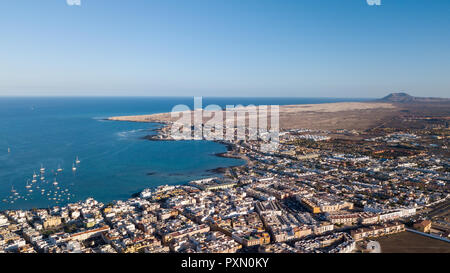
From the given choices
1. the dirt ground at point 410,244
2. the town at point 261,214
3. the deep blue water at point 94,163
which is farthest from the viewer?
the deep blue water at point 94,163

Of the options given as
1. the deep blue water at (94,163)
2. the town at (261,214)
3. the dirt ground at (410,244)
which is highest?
the deep blue water at (94,163)

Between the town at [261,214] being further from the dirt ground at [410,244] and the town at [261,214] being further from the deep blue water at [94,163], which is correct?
the deep blue water at [94,163]

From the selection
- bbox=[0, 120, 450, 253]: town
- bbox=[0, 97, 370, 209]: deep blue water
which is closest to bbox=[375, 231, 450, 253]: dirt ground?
bbox=[0, 120, 450, 253]: town

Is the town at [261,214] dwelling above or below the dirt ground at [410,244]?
above

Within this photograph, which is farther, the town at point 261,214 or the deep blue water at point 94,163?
the deep blue water at point 94,163

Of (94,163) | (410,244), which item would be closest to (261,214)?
(410,244)

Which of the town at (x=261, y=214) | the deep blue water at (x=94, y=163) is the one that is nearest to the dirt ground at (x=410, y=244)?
the town at (x=261, y=214)

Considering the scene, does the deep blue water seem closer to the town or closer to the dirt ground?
the town

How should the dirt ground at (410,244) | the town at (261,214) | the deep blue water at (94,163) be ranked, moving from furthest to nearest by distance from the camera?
the deep blue water at (94,163), the town at (261,214), the dirt ground at (410,244)

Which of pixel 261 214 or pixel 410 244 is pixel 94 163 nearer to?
pixel 261 214

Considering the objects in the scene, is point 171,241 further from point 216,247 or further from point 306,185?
point 306,185
